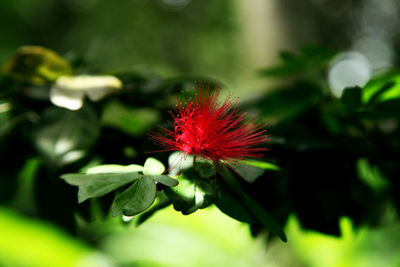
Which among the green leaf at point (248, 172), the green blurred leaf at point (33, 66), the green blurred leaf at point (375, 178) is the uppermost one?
the green blurred leaf at point (33, 66)

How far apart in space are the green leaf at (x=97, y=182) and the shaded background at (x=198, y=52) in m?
0.25

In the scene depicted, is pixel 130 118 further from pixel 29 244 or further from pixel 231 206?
pixel 231 206

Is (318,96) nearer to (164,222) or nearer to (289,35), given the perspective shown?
(289,35)

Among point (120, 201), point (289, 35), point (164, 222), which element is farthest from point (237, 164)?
point (164, 222)

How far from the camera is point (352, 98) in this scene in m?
0.53

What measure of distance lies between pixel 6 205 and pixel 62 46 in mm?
4466

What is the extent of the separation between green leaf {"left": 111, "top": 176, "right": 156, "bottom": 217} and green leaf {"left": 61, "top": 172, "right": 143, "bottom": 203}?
14 millimetres

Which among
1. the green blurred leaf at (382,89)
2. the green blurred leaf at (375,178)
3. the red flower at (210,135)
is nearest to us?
the red flower at (210,135)

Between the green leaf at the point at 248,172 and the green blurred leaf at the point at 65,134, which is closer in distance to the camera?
the green leaf at the point at 248,172

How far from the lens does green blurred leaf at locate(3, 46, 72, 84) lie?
25.8 inches

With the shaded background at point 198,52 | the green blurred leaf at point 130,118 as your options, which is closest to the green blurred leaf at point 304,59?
the shaded background at point 198,52

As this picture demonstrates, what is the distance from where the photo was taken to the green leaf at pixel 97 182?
0.36 metres

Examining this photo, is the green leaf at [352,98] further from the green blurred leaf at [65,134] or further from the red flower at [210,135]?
the green blurred leaf at [65,134]

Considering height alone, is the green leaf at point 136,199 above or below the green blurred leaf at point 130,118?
below
